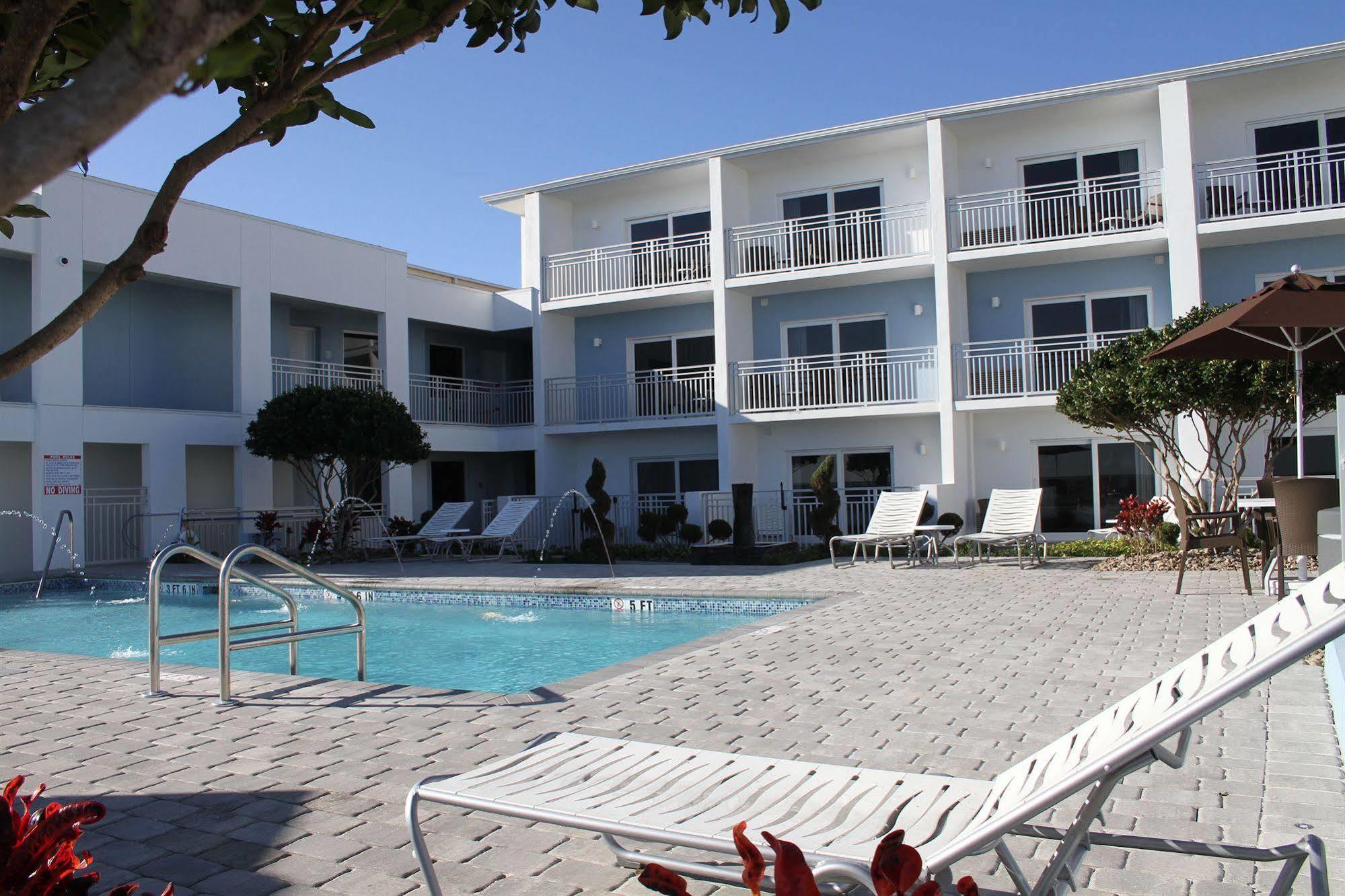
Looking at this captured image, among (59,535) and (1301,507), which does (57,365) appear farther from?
(1301,507)

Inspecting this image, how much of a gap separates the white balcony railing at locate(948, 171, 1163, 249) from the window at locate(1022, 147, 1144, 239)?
1cm

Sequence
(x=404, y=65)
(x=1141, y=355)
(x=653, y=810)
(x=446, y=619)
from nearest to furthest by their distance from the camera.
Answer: (x=653, y=810), (x=404, y=65), (x=446, y=619), (x=1141, y=355)

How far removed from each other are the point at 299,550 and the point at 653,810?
54.7ft

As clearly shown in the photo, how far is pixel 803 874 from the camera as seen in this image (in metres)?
1.31

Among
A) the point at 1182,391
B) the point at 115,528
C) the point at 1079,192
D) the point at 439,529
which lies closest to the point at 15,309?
the point at 115,528

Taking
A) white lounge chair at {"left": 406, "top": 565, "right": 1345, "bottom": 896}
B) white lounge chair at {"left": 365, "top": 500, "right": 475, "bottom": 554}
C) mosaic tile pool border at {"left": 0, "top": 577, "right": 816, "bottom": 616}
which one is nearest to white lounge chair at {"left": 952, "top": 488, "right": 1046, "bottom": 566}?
mosaic tile pool border at {"left": 0, "top": 577, "right": 816, "bottom": 616}

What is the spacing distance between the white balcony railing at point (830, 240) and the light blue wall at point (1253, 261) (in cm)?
486

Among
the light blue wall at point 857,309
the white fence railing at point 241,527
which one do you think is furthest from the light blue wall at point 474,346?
the light blue wall at point 857,309

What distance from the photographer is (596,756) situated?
301cm

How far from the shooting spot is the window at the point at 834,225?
19.5 m

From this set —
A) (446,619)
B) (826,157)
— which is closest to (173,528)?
(446,619)

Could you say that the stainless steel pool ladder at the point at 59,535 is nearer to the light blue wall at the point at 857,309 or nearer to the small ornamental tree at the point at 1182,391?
the light blue wall at the point at 857,309

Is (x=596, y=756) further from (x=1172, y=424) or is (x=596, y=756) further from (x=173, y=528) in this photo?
(x=173, y=528)

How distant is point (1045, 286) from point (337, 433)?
12.8 metres
